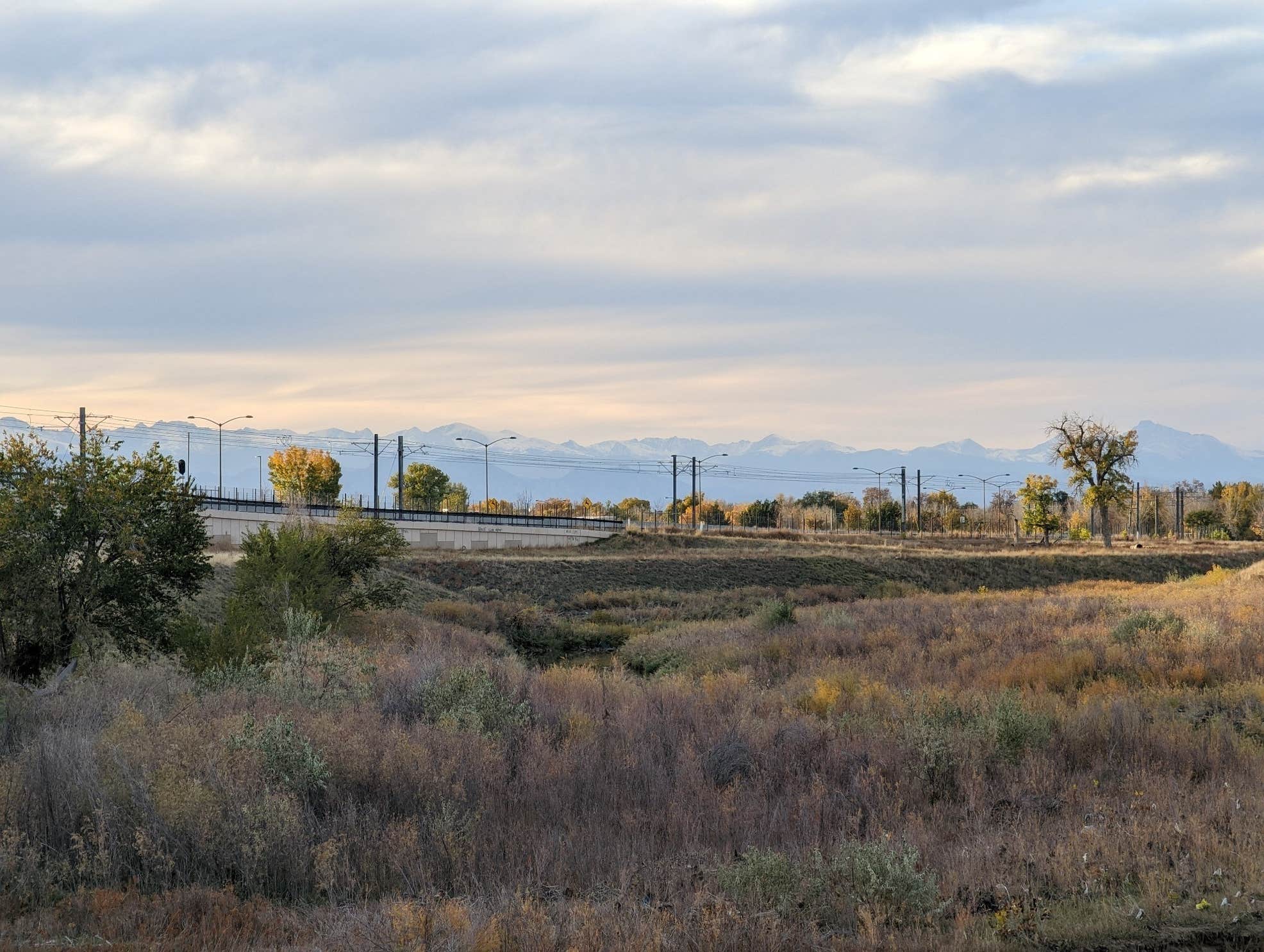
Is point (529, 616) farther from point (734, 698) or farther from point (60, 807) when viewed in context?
point (60, 807)

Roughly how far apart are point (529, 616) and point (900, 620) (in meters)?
20.1

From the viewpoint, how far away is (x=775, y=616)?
34.3 metres

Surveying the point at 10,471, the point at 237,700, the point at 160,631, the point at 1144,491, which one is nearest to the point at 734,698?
the point at 237,700

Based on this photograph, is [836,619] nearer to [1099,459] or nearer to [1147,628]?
[1147,628]

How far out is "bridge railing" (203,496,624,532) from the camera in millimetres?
76688

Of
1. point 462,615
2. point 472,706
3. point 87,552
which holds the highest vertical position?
point 87,552

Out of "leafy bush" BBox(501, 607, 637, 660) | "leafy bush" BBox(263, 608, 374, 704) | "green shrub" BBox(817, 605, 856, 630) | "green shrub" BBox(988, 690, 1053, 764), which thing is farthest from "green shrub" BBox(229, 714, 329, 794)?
"leafy bush" BBox(501, 607, 637, 660)

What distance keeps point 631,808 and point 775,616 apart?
24.7m

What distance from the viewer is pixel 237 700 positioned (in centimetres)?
1273

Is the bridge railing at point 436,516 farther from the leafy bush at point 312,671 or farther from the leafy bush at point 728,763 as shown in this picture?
the leafy bush at point 728,763

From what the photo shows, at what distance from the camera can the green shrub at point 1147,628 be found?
2123 centimetres

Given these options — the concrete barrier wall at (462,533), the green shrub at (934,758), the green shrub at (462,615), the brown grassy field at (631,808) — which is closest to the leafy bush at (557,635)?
the green shrub at (462,615)

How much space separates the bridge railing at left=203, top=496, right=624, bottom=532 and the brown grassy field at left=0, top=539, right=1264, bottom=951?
58506mm

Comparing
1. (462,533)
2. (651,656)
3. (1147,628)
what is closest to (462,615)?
(651,656)
